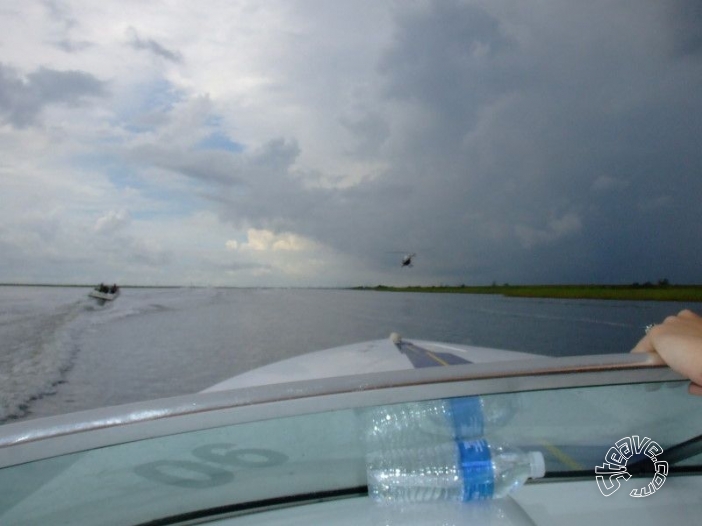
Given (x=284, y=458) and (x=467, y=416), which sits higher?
(x=467, y=416)

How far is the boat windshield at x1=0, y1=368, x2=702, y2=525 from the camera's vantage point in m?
0.95

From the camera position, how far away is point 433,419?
1017 mm

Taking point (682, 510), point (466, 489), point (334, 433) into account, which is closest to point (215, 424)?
point (334, 433)

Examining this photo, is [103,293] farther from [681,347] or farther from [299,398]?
[681,347]

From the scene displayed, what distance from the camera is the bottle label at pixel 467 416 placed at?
0.99m

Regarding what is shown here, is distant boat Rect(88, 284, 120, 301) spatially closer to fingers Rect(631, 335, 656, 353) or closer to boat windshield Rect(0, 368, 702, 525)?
boat windshield Rect(0, 368, 702, 525)

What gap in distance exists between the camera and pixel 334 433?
3.67 feet

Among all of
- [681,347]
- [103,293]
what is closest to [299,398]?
[681,347]

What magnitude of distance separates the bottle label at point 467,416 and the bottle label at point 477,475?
0.04m

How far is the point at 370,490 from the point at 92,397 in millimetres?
6923

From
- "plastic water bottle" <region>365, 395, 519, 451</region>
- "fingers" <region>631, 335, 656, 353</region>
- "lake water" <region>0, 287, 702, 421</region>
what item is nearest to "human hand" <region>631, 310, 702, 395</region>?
"fingers" <region>631, 335, 656, 353</region>

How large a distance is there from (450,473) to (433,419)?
0.11 m

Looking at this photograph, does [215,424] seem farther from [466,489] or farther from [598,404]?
[598,404]

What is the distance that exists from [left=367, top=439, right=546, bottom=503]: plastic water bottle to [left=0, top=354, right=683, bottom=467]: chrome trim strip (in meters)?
0.18
